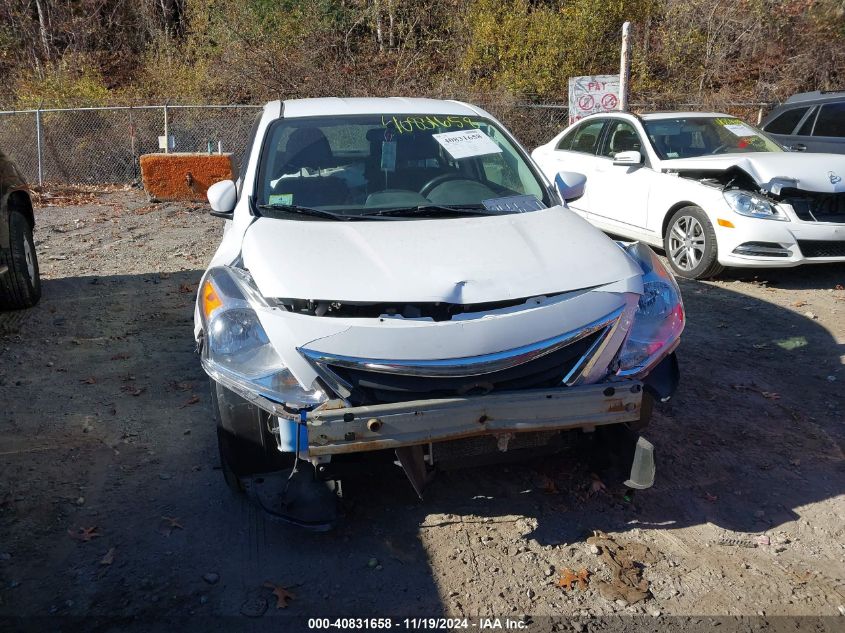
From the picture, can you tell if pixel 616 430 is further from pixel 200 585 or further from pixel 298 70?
pixel 298 70

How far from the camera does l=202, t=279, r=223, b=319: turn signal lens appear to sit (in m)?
3.46

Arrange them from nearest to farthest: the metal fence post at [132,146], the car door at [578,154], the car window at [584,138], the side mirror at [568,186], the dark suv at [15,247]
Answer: the side mirror at [568,186] → the dark suv at [15,247] → the car door at [578,154] → the car window at [584,138] → the metal fence post at [132,146]

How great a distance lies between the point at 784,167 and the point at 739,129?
1457 millimetres

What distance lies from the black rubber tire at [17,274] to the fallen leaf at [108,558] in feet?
13.0

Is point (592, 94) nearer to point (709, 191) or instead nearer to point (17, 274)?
point (709, 191)

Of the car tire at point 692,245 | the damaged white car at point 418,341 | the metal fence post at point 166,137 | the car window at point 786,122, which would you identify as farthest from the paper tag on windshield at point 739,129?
the metal fence post at point 166,137

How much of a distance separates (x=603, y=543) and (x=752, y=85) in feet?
63.8

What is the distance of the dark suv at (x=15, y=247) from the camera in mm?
6562

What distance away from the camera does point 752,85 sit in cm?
2012

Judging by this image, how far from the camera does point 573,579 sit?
128 inches

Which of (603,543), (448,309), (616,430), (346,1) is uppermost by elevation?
(346,1)

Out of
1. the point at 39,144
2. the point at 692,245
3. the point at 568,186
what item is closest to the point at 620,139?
the point at 692,245

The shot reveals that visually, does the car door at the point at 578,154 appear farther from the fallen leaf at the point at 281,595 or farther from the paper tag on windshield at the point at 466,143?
the fallen leaf at the point at 281,595

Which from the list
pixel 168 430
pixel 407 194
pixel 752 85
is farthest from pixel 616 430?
pixel 752 85
